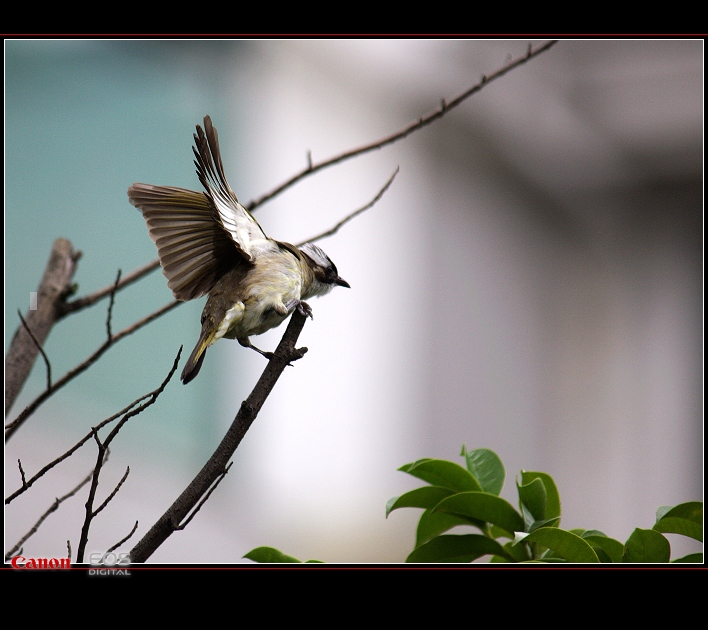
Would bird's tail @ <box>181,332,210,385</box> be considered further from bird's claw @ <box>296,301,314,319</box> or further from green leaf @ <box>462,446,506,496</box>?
green leaf @ <box>462,446,506,496</box>

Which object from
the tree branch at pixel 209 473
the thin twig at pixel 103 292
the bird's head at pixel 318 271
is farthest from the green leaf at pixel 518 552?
the thin twig at pixel 103 292

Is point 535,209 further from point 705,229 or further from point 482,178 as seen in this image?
point 705,229

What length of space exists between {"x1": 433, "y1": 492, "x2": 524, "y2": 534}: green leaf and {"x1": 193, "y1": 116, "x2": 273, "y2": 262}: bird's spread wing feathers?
1.50 feet

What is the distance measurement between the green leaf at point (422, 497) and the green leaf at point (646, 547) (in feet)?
0.75

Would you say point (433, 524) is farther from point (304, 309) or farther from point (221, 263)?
point (221, 263)

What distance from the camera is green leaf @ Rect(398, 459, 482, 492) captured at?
3.14ft

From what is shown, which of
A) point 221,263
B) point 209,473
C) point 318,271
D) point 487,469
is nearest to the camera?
point 209,473

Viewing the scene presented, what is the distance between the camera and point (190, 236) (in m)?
1.12

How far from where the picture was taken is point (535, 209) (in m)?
5.06

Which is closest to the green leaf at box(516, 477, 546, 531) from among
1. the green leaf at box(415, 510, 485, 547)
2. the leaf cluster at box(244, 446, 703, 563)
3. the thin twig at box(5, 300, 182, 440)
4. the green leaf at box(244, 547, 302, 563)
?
the leaf cluster at box(244, 446, 703, 563)

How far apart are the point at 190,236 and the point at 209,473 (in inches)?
17.0

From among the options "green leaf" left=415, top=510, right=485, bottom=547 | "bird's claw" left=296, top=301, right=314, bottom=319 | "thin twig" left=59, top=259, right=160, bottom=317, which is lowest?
"green leaf" left=415, top=510, right=485, bottom=547

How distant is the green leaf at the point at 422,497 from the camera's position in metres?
0.97

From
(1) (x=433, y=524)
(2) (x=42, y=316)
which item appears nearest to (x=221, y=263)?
(2) (x=42, y=316)
